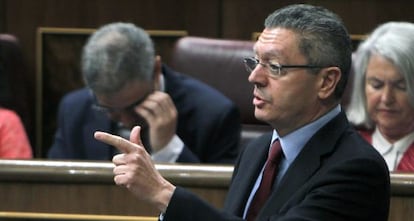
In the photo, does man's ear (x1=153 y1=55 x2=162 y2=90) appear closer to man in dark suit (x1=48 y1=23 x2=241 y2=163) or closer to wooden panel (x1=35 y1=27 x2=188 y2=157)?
man in dark suit (x1=48 y1=23 x2=241 y2=163)

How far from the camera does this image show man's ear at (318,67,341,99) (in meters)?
1.45

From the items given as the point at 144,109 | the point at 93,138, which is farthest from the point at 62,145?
the point at 144,109

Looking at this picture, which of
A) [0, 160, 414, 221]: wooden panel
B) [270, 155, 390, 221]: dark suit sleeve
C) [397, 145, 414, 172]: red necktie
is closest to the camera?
[270, 155, 390, 221]: dark suit sleeve

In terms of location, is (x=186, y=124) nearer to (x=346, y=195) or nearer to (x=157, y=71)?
(x=157, y=71)

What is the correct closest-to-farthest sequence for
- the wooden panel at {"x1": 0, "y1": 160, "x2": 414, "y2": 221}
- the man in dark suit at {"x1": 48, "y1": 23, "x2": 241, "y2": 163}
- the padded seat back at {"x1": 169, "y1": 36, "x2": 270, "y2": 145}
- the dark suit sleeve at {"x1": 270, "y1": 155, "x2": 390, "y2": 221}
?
the dark suit sleeve at {"x1": 270, "y1": 155, "x2": 390, "y2": 221}
the wooden panel at {"x1": 0, "y1": 160, "x2": 414, "y2": 221}
the man in dark suit at {"x1": 48, "y1": 23, "x2": 241, "y2": 163}
the padded seat back at {"x1": 169, "y1": 36, "x2": 270, "y2": 145}

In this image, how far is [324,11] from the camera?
1461mm

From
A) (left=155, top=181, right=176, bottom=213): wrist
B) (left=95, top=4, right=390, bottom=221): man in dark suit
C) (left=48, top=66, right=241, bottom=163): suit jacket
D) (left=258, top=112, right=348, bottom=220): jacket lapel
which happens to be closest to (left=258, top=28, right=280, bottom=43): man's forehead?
(left=95, top=4, right=390, bottom=221): man in dark suit

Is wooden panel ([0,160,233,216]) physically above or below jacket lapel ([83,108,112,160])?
above

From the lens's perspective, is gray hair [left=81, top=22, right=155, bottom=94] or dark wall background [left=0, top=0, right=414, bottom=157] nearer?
gray hair [left=81, top=22, right=155, bottom=94]

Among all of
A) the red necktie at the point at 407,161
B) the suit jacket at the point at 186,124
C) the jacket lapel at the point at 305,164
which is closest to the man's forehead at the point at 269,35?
the jacket lapel at the point at 305,164

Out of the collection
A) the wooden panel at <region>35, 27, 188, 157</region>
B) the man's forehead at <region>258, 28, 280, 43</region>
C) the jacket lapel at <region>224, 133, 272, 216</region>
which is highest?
the man's forehead at <region>258, 28, 280, 43</region>

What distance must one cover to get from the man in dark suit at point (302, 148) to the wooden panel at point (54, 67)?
1826 millimetres

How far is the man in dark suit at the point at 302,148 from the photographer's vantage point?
4.53ft

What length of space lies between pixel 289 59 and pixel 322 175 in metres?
0.17
